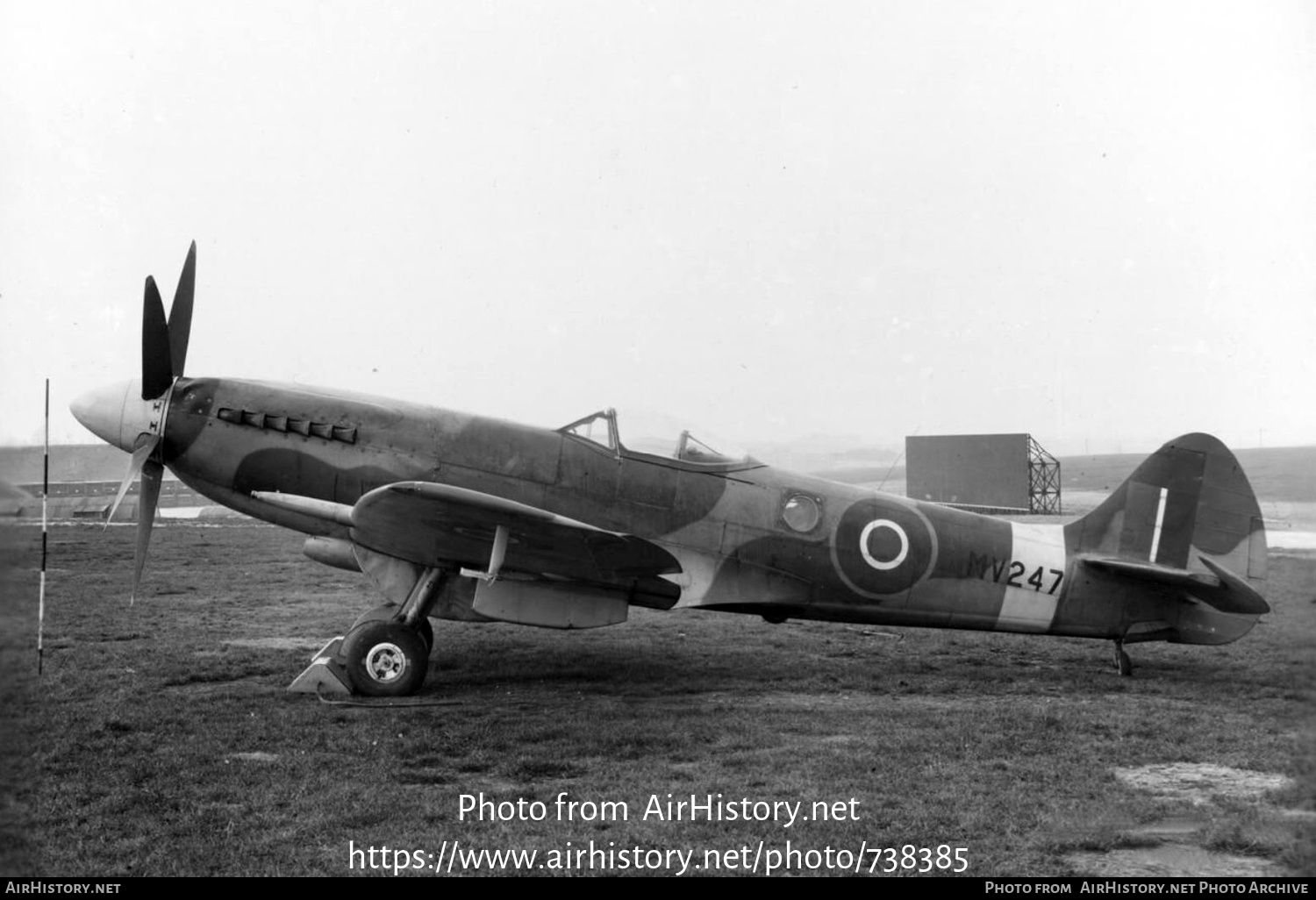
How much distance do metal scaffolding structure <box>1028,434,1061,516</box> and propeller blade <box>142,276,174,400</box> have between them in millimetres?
26739

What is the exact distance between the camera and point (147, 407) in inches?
257

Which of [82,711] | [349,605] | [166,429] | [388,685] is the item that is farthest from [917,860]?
[349,605]

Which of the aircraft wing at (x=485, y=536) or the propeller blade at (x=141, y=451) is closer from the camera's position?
the aircraft wing at (x=485, y=536)

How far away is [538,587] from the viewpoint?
20.9 feet

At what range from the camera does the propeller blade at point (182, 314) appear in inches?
266

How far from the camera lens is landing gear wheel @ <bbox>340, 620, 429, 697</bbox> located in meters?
6.09

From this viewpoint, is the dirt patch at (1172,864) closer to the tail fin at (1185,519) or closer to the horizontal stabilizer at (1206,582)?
the horizontal stabilizer at (1206,582)

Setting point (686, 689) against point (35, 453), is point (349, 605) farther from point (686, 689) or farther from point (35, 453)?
point (35, 453)

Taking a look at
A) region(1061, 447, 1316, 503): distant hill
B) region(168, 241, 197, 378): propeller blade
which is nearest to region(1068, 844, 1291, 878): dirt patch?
region(168, 241, 197, 378): propeller blade

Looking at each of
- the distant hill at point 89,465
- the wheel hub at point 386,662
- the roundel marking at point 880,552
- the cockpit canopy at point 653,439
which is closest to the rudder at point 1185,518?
the roundel marking at point 880,552

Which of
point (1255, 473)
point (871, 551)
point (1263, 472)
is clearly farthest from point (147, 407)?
point (1263, 472)

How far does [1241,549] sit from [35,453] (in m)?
8.18

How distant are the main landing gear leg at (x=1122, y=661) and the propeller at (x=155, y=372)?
7213 millimetres

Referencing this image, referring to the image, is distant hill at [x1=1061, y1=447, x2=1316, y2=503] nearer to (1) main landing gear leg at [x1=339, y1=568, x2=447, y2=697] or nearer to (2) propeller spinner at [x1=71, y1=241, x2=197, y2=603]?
(1) main landing gear leg at [x1=339, y1=568, x2=447, y2=697]
